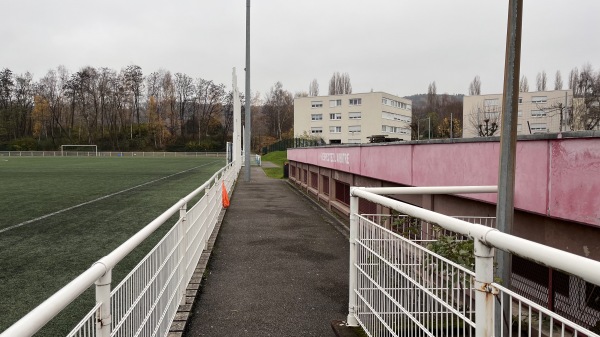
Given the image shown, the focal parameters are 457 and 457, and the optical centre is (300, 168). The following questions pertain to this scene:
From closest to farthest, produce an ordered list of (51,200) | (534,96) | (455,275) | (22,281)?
(455,275), (22,281), (51,200), (534,96)

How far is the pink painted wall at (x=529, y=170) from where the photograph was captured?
329 cm

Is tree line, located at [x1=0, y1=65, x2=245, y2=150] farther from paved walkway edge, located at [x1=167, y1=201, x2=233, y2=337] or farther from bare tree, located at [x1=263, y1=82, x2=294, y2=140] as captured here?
paved walkway edge, located at [x1=167, y1=201, x2=233, y2=337]

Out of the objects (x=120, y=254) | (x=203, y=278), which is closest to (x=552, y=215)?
(x=120, y=254)

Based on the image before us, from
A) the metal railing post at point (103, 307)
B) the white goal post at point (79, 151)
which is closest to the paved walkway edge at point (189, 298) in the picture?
the metal railing post at point (103, 307)

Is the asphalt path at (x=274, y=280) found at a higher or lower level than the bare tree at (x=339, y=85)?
lower

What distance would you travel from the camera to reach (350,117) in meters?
77.1

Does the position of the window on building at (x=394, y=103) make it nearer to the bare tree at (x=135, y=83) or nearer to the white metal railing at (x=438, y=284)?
the bare tree at (x=135, y=83)

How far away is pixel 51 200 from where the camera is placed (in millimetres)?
15359

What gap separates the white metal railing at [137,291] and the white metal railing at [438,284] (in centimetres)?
160

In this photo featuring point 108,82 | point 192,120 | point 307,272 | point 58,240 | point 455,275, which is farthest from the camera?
point 192,120

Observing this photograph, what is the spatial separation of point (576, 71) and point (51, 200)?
90.7m

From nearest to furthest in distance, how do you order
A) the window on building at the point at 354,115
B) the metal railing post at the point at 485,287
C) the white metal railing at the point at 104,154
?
the metal railing post at the point at 485,287 → the window on building at the point at 354,115 → the white metal railing at the point at 104,154

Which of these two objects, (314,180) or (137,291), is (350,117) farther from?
(137,291)

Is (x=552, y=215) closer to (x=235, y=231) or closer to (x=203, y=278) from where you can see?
(x=203, y=278)
